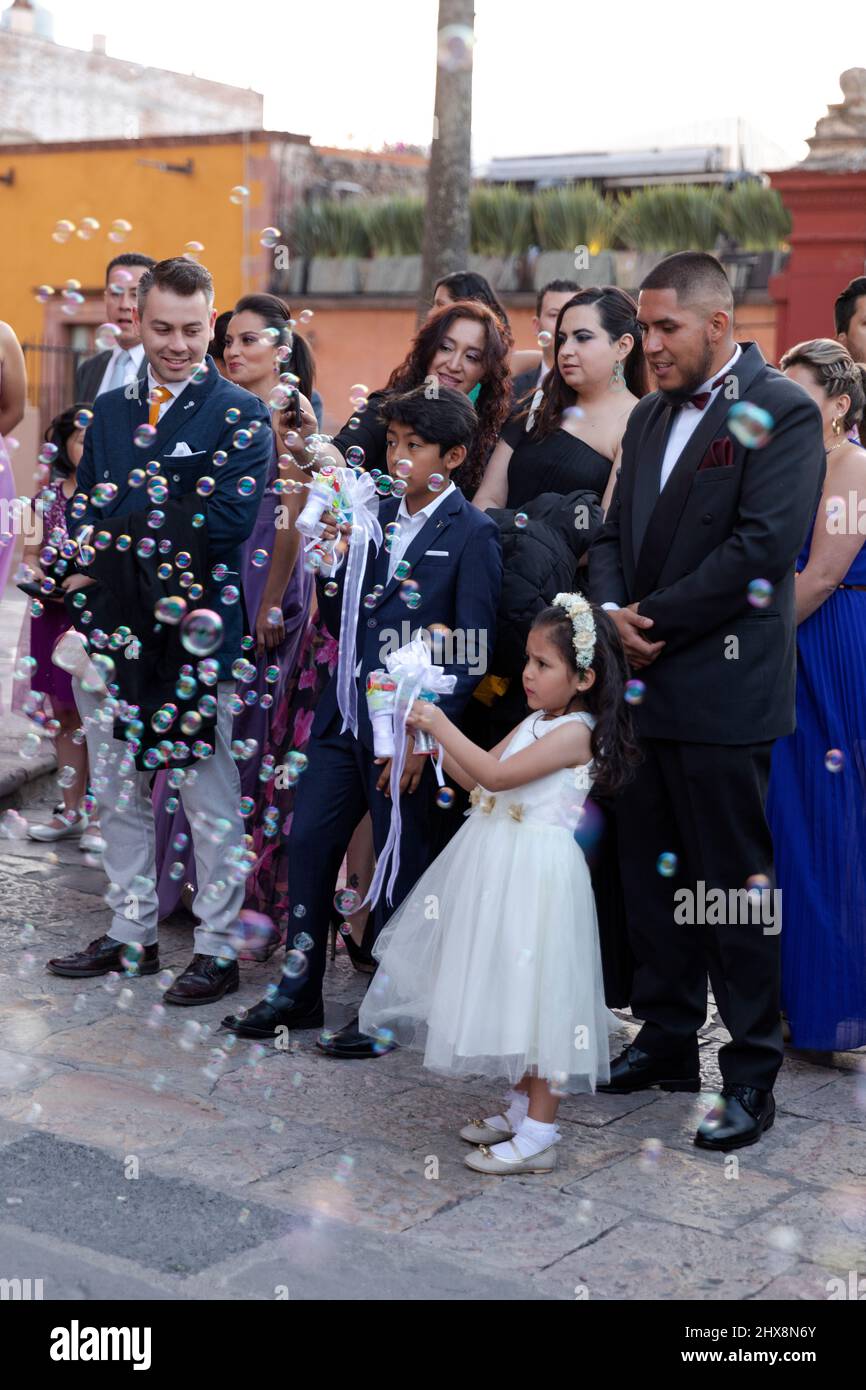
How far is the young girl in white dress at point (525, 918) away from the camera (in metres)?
3.84

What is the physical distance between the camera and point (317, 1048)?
15.2 ft

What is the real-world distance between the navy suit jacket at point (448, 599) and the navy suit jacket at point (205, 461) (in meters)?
0.52

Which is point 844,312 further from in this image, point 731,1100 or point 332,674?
point 731,1100

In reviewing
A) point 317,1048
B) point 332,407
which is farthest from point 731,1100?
point 332,407

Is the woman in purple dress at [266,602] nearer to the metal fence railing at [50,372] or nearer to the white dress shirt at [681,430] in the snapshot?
the white dress shirt at [681,430]

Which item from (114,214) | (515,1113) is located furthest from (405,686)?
(114,214)

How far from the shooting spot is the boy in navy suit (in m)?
4.48

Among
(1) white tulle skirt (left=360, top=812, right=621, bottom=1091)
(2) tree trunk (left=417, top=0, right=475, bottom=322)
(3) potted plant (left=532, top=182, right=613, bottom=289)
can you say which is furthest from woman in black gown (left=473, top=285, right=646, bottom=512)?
(3) potted plant (left=532, top=182, right=613, bottom=289)

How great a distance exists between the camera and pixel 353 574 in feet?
15.0

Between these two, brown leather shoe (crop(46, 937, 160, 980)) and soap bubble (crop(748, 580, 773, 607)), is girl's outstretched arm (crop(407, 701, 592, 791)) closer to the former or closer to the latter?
soap bubble (crop(748, 580, 773, 607))

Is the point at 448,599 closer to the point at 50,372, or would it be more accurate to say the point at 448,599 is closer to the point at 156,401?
the point at 156,401

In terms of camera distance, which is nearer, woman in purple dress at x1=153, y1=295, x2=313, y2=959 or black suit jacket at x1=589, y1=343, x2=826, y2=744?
black suit jacket at x1=589, y1=343, x2=826, y2=744

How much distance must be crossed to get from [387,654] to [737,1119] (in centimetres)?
145

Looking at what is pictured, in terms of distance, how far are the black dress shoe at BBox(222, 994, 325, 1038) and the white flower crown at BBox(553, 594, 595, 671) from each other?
1.37 m
